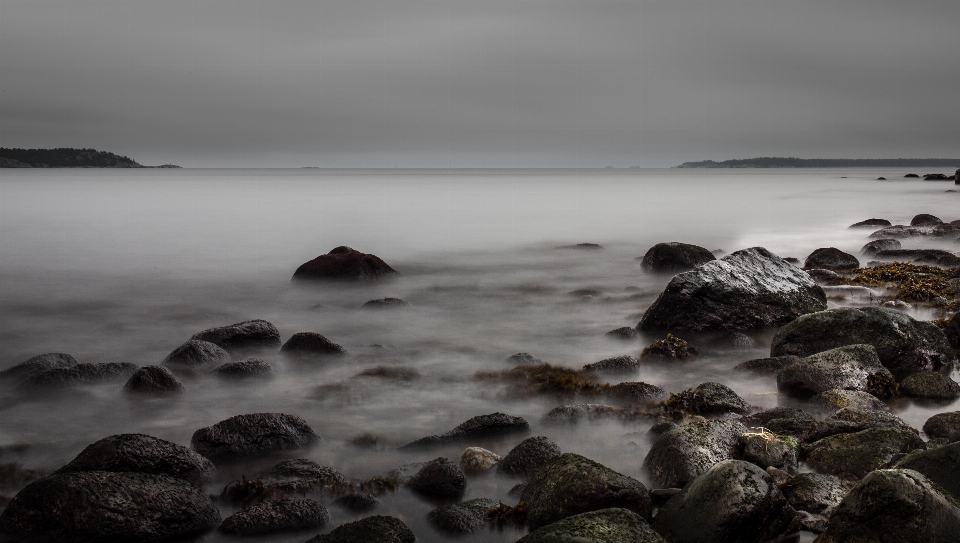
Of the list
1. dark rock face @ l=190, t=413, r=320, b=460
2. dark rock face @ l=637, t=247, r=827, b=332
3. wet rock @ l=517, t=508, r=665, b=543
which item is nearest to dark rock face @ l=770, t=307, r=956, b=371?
dark rock face @ l=637, t=247, r=827, b=332

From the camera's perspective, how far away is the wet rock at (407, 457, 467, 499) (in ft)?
17.0

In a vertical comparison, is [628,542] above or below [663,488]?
above

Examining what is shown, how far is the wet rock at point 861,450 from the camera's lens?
16.4 ft

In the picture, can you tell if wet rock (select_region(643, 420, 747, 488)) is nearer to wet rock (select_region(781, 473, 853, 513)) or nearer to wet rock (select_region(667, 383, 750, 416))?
wet rock (select_region(781, 473, 853, 513))

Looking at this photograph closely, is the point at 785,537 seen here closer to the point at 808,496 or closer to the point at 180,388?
the point at 808,496

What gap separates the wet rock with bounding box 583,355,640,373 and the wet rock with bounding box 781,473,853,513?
11.5ft

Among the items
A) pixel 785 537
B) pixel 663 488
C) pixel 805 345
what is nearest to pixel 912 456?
pixel 785 537

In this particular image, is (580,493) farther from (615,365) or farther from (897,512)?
(615,365)

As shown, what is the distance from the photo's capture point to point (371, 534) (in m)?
4.20

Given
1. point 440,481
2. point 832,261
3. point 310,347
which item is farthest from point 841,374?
point 832,261

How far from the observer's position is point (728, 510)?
13.1 ft

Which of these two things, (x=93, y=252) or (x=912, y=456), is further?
(x=93, y=252)

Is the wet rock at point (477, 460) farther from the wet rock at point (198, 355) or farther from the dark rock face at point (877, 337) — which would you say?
the dark rock face at point (877, 337)

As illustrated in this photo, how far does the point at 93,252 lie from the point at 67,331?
37.2 feet
